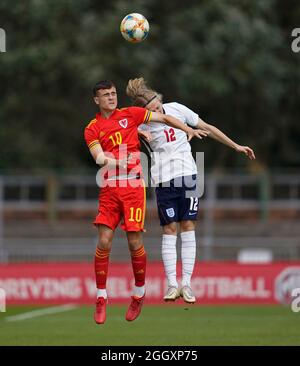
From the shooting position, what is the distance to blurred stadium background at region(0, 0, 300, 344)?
34.2 meters

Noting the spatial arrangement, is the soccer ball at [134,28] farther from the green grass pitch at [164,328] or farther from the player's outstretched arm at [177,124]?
the green grass pitch at [164,328]

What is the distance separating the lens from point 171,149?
1410 centimetres

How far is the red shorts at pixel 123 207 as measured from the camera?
44.9 ft

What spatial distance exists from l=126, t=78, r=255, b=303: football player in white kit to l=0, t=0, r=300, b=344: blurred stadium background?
16.7m

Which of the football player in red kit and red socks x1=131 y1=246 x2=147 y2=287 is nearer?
the football player in red kit

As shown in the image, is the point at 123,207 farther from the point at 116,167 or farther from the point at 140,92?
the point at 140,92

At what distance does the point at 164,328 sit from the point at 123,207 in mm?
5252

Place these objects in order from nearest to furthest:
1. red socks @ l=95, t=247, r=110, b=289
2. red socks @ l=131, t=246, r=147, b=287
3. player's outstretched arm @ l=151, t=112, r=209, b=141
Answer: player's outstretched arm @ l=151, t=112, r=209, b=141 < red socks @ l=95, t=247, r=110, b=289 < red socks @ l=131, t=246, r=147, b=287

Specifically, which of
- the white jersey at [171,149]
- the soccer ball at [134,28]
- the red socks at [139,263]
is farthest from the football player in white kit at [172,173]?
the soccer ball at [134,28]

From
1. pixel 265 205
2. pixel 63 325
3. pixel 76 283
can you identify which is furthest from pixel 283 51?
pixel 63 325

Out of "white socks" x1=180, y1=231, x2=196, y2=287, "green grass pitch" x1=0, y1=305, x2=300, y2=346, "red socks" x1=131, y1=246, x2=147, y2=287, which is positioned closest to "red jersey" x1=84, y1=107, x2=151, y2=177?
"red socks" x1=131, y1=246, x2=147, y2=287

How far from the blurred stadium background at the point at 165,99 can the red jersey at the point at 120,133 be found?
1735cm

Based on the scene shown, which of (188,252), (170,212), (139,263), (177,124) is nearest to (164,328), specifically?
(188,252)

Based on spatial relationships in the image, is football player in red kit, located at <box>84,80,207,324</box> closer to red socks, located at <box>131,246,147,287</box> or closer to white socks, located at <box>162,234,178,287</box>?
red socks, located at <box>131,246,147,287</box>
